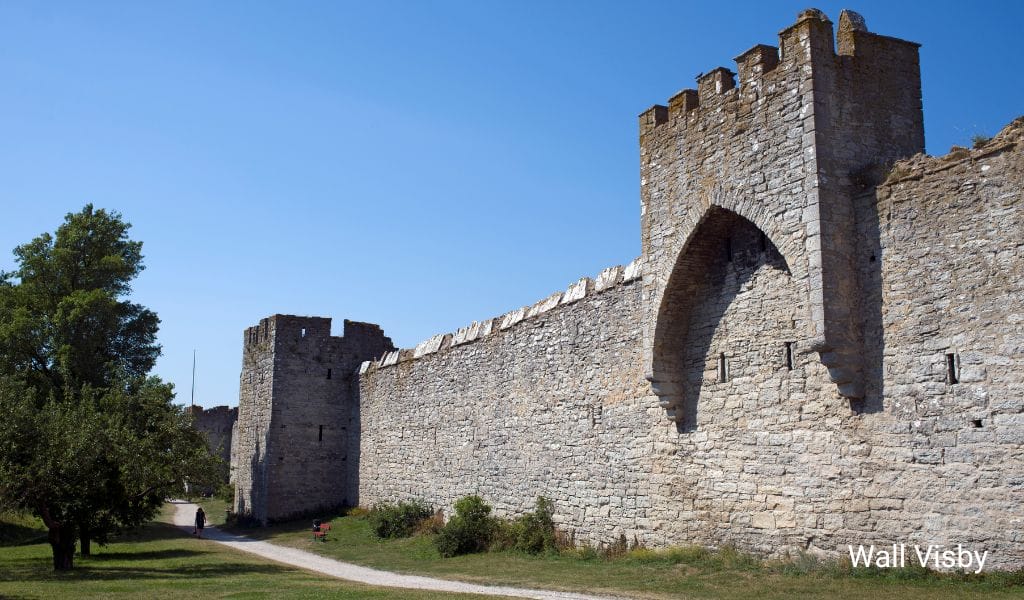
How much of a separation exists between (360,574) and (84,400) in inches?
261

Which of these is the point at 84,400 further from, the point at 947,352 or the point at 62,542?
the point at 947,352

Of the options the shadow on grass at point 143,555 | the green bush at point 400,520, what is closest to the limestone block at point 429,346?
the green bush at point 400,520

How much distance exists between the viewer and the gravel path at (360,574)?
11547 mm

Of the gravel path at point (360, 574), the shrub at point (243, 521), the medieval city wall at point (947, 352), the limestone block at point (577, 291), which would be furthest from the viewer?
the shrub at point (243, 521)

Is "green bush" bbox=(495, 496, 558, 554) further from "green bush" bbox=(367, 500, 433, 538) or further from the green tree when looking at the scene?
the green tree

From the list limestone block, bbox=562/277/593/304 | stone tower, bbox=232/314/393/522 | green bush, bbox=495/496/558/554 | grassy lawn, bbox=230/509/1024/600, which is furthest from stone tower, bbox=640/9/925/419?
stone tower, bbox=232/314/393/522

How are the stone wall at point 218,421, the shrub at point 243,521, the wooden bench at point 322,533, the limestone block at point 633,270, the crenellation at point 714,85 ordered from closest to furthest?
the crenellation at point 714,85, the limestone block at point 633,270, the wooden bench at point 322,533, the shrub at point 243,521, the stone wall at point 218,421

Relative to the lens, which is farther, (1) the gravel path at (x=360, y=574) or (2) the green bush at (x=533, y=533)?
(2) the green bush at (x=533, y=533)

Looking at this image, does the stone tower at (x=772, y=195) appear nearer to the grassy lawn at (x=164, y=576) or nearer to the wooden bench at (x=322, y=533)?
the grassy lawn at (x=164, y=576)

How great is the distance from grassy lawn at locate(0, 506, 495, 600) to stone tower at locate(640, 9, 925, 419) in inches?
206

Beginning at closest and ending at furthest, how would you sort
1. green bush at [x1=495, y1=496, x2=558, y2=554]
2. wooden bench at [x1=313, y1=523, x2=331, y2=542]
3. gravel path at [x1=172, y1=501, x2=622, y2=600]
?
gravel path at [x1=172, y1=501, x2=622, y2=600] < green bush at [x1=495, y1=496, x2=558, y2=554] < wooden bench at [x1=313, y1=523, x2=331, y2=542]

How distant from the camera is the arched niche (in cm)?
1209

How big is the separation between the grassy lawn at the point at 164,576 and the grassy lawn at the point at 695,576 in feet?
6.61

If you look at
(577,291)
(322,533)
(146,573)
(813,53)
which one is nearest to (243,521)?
(322,533)
